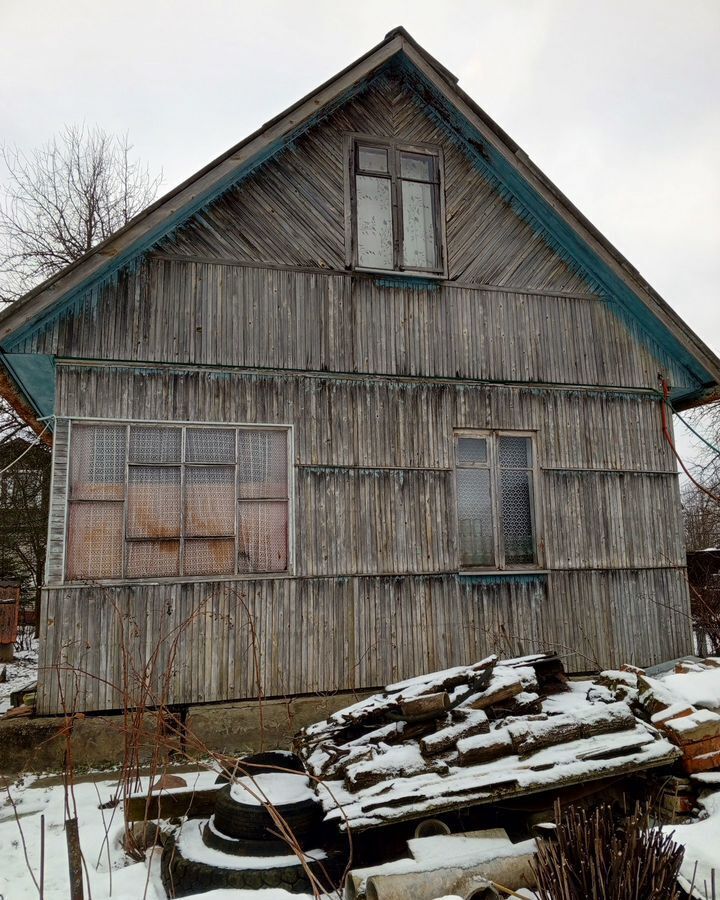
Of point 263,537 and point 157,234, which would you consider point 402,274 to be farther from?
point 263,537

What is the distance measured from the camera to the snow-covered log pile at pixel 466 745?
189 inches

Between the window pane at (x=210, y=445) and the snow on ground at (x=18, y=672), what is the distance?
5071 millimetres

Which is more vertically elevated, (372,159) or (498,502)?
(372,159)

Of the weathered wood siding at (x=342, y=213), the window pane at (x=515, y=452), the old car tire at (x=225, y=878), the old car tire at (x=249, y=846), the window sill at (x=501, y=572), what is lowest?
the old car tire at (x=225, y=878)

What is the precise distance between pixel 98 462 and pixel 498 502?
4770mm

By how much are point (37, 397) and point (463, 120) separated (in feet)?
22.2

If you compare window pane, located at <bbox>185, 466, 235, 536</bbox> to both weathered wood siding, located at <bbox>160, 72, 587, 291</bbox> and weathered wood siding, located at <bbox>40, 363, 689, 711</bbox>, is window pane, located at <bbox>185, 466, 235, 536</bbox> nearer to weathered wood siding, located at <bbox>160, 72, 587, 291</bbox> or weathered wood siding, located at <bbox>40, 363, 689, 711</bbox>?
weathered wood siding, located at <bbox>40, 363, 689, 711</bbox>

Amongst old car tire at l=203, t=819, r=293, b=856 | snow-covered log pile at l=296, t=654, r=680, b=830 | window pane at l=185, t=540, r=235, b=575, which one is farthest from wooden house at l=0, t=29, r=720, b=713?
old car tire at l=203, t=819, r=293, b=856

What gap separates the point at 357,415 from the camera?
8.39 meters

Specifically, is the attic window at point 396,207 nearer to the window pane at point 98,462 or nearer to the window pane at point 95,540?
the window pane at point 98,462

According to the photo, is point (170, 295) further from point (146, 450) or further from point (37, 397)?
point (37, 397)

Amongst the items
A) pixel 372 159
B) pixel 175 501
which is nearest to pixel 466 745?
pixel 175 501

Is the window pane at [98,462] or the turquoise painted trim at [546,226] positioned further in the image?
the turquoise painted trim at [546,226]

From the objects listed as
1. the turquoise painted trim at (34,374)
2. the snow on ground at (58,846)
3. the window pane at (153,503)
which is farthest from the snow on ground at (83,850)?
the turquoise painted trim at (34,374)
